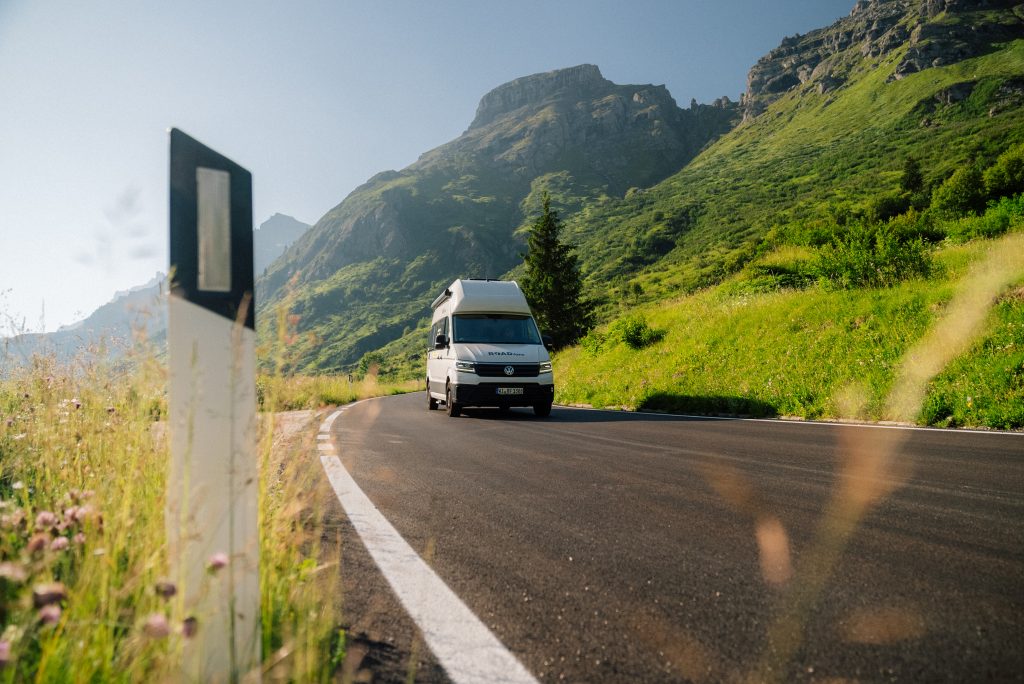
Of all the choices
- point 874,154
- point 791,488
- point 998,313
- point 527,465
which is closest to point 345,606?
point 791,488

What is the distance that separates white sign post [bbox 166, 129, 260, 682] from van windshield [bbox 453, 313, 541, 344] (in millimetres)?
11970

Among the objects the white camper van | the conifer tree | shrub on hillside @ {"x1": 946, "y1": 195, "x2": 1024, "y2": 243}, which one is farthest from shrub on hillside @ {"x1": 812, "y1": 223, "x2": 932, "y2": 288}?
the conifer tree

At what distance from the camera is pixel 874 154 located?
289 ft

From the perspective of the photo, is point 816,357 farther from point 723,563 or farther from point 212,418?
point 212,418

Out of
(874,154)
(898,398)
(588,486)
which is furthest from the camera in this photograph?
(874,154)

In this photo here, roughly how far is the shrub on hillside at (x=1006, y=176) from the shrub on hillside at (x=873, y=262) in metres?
26.5

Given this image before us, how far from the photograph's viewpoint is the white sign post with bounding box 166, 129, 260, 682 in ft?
4.70

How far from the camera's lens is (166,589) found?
1354mm

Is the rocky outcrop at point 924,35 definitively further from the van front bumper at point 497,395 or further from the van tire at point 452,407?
the van tire at point 452,407

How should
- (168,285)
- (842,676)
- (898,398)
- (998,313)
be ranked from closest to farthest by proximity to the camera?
1. (168,285)
2. (842,676)
3. (898,398)
4. (998,313)

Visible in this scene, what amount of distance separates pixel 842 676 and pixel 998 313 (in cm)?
1070

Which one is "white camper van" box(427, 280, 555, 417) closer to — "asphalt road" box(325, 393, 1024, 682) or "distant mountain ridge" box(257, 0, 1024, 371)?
"asphalt road" box(325, 393, 1024, 682)

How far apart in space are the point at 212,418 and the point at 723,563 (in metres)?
2.25

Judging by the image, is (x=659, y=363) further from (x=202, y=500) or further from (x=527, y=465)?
(x=202, y=500)
